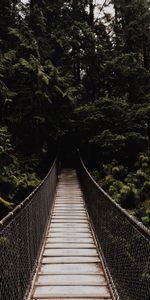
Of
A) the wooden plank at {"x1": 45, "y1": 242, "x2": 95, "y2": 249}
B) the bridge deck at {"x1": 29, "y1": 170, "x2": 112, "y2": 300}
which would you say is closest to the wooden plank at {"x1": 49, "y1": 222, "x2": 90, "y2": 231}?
the bridge deck at {"x1": 29, "y1": 170, "x2": 112, "y2": 300}

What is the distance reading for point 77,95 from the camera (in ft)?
52.2

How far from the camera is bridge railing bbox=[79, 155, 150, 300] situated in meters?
3.09

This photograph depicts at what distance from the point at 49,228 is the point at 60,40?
9.85 meters

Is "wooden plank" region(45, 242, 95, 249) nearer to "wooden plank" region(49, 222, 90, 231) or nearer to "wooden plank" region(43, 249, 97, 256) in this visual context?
"wooden plank" region(43, 249, 97, 256)

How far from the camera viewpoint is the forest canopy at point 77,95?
11531 mm

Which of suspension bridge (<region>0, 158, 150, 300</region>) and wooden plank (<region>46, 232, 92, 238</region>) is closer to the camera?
suspension bridge (<region>0, 158, 150, 300</region>)

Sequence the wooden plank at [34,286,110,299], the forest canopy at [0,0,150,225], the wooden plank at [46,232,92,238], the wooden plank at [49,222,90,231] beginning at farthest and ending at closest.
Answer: the forest canopy at [0,0,150,225] < the wooden plank at [49,222,90,231] < the wooden plank at [46,232,92,238] < the wooden plank at [34,286,110,299]

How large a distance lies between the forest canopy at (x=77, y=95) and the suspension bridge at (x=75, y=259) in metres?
2.62

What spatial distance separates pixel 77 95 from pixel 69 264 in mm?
11446

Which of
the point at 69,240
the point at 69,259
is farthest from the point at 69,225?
the point at 69,259

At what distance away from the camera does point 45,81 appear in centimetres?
1140

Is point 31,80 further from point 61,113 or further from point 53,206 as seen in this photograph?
point 53,206

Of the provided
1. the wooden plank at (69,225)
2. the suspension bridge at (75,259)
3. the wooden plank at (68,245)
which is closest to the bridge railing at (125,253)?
the suspension bridge at (75,259)

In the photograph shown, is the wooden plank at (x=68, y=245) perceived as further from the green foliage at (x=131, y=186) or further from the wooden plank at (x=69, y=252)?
the green foliage at (x=131, y=186)
